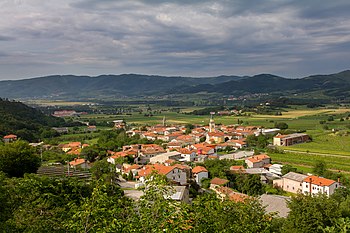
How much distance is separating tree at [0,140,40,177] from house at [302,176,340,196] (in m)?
21.5

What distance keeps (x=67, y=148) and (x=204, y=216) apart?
4309 centimetres

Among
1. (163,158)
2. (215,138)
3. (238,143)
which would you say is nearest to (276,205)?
(163,158)

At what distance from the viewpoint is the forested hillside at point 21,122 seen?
5419 cm

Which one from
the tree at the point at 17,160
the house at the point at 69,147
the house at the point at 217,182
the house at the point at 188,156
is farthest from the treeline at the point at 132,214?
the house at the point at 69,147

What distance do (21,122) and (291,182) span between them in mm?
49347

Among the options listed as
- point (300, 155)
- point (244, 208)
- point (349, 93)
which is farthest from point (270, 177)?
point (349, 93)

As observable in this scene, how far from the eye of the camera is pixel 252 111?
4134 inches

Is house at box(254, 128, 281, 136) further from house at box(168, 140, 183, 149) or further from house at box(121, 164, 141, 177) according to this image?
house at box(121, 164, 141, 177)

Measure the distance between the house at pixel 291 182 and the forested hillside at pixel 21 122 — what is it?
130 ft

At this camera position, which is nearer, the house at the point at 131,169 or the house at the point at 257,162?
the house at the point at 131,169

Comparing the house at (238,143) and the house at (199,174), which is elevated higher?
the house at (199,174)

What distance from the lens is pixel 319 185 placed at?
28562 mm

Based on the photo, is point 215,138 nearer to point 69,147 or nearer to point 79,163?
point 69,147

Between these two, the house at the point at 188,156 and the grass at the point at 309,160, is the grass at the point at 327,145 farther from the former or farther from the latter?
the house at the point at 188,156
